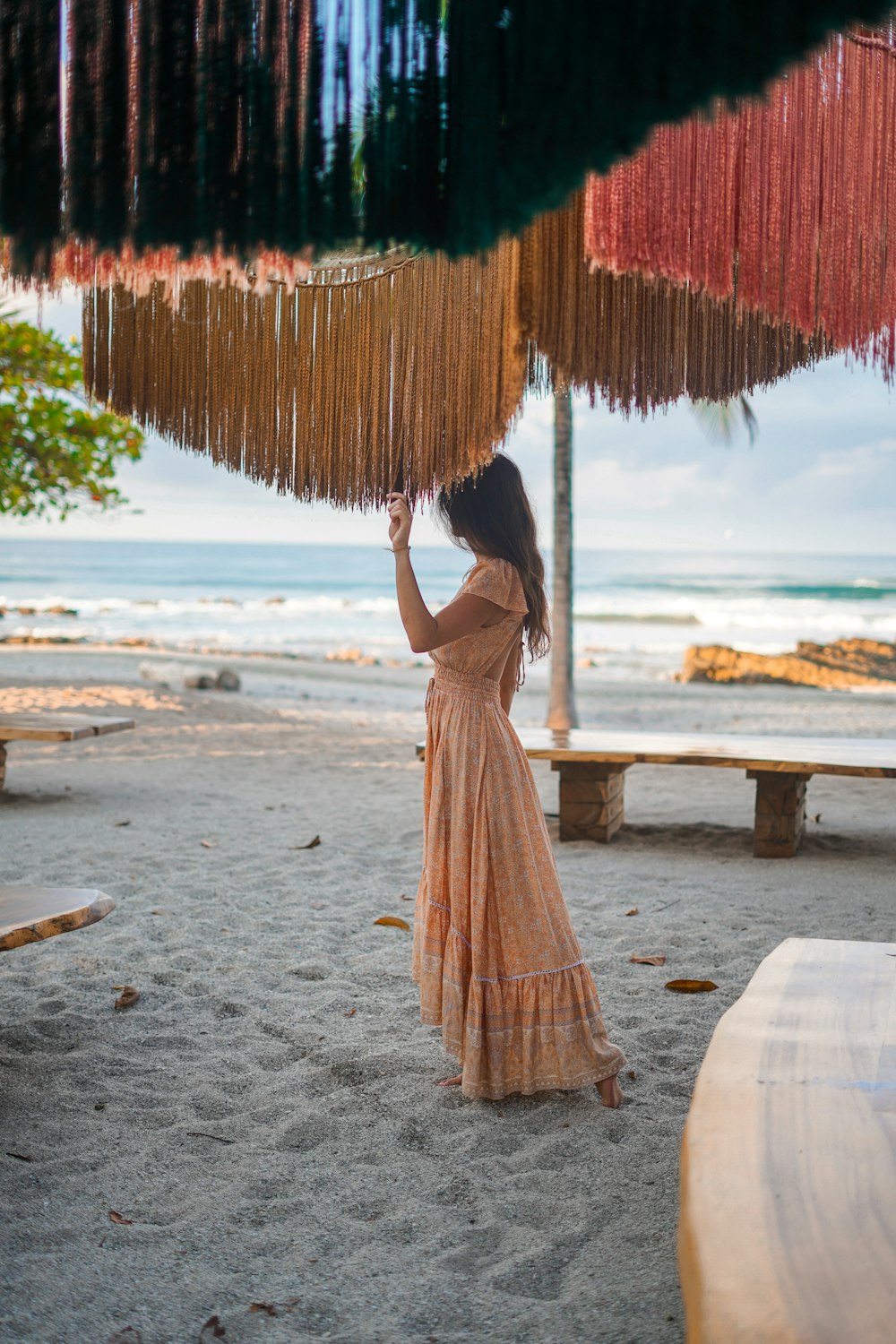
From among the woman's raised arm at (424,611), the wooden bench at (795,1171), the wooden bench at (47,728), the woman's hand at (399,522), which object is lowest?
the wooden bench at (47,728)

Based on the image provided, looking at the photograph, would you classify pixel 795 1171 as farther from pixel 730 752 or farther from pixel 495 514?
pixel 730 752

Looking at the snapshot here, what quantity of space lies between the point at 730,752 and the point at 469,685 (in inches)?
128

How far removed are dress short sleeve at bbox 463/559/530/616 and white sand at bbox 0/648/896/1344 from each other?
55.7 inches

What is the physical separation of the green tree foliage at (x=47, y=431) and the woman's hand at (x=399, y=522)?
690 cm

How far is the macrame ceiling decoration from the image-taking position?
2.02 m

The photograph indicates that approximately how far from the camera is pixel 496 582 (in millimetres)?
2922

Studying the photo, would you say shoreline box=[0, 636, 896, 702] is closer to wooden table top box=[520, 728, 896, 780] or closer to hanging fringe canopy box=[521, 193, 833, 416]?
wooden table top box=[520, 728, 896, 780]

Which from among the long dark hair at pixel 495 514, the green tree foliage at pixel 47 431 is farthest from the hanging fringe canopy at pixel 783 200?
the green tree foliage at pixel 47 431

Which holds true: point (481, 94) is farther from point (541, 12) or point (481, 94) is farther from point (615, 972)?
point (615, 972)

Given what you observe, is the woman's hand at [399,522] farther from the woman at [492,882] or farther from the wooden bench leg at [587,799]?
the wooden bench leg at [587,799]

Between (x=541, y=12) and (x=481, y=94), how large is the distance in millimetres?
110

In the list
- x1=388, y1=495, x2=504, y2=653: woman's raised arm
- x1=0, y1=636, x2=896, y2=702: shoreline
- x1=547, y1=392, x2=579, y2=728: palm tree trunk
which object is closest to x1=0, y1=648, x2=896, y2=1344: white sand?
x1=388, y1=495, x2=504, y2=653: woman's raised arm

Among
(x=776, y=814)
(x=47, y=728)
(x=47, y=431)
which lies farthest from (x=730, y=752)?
(x=47, y=431)

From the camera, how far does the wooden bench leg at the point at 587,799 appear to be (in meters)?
6.20
